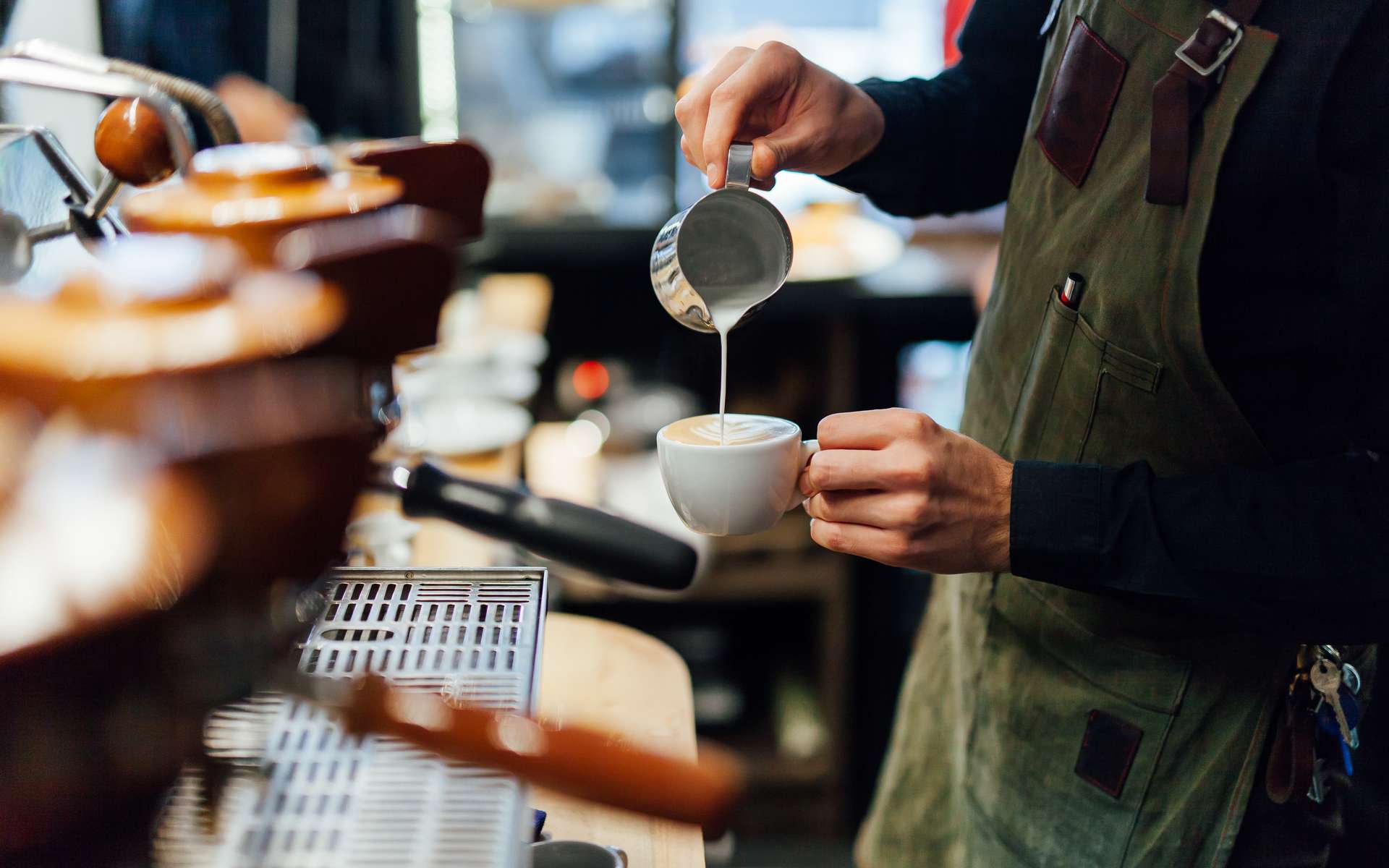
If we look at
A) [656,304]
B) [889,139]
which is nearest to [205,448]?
[889,139]

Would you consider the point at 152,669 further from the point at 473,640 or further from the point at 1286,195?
the point at 1286,195

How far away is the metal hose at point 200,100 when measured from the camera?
813 mm

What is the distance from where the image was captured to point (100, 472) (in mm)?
426

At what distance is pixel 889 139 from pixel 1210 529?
59cm

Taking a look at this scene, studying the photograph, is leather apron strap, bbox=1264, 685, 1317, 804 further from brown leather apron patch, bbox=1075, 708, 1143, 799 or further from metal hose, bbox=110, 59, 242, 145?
metal hose, bbox=110, 59, 242, 145

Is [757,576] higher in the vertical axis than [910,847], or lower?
lower

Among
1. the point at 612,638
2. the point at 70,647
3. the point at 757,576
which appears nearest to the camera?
the point at 70,647

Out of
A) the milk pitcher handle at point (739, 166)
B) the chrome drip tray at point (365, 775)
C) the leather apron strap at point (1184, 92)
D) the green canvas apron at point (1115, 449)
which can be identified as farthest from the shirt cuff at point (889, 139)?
the chrome drip tray at point (365, 775)

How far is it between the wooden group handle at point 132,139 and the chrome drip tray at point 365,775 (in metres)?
0.33

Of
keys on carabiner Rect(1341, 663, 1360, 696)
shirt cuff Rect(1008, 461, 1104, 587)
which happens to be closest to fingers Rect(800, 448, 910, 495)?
shirt cuff Rect(1008, 461, 1104, 587)

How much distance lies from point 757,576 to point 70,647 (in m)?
2.23

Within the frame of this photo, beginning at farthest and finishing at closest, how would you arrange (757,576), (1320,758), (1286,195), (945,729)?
1. (757,576)
2. (945,729)
3. (1320,758)
4. (1286,195)

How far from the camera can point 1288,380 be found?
0.91 m

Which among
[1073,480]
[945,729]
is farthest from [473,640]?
[945,729]
